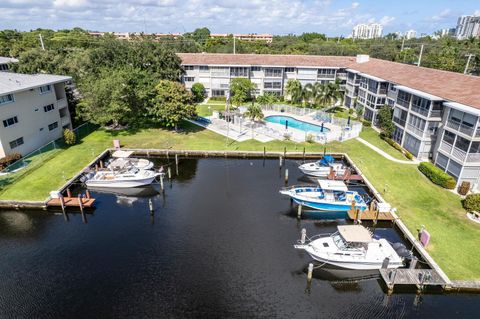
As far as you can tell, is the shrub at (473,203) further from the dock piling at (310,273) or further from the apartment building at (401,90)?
the dock piling at (310,273)

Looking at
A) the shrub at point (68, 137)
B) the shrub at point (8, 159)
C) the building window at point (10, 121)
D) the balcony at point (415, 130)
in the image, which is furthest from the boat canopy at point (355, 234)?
the building window at point (10, 121)

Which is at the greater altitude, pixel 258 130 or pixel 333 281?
pixel 258 130

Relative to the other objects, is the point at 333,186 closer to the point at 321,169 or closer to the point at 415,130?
the point at 321,169

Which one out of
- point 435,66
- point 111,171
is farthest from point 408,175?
point 435,66

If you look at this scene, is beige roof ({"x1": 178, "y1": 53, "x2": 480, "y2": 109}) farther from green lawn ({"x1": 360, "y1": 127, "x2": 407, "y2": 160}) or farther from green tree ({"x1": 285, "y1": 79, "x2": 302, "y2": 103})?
green lawn ({"x1": 360, "y1": 127, "x2": 407, "y2": 160})

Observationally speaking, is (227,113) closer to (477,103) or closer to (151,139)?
→ (151,139)

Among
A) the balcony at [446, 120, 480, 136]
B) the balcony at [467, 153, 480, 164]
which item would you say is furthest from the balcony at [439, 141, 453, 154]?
the balcony at [467, 153, 480, 164]

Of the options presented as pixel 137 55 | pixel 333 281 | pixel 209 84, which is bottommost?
pixel 333 281
